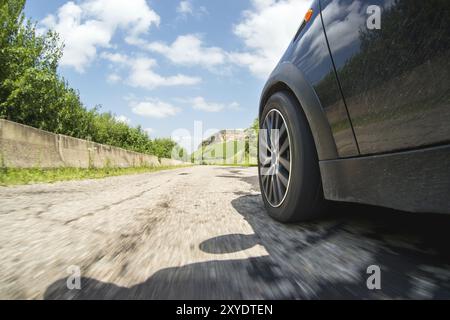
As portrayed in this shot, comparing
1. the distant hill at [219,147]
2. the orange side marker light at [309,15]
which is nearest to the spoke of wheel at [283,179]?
the orange side marker light at [309,15]

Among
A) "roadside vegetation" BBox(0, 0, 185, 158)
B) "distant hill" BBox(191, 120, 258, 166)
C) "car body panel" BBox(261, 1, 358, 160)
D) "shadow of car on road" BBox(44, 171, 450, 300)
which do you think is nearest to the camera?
"shadow of car on road" BBox(44, 171, 450, 300)

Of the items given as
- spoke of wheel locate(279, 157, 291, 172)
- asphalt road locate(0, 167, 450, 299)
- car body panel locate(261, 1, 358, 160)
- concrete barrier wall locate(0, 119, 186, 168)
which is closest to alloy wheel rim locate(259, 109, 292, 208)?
spoke of wheel locate(279, 157, 291, 172)

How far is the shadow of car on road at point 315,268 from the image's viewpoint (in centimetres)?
93

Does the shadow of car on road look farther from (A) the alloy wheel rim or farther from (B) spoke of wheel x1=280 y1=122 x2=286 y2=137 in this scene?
(B) spoke of wheel x1=280 y1=122 x2=286 y2=137

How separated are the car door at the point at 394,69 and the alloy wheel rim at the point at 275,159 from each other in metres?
0.70

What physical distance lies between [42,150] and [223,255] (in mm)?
8594

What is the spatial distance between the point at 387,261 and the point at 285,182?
850mm

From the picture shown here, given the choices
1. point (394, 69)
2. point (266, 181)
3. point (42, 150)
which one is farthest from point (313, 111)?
point (42, 150)

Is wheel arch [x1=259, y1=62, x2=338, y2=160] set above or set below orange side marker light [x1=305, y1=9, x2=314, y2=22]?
below

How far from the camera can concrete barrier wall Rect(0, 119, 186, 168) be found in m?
6.63

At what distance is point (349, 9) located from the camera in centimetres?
130

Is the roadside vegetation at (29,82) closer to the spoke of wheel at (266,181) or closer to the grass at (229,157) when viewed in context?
the spoke of wheel at (266,181)

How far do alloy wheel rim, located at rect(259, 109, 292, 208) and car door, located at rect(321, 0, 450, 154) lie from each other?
27.6 inches

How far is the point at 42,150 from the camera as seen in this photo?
788 cm
